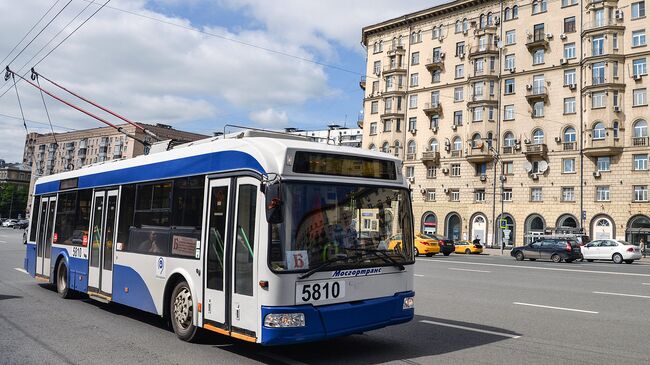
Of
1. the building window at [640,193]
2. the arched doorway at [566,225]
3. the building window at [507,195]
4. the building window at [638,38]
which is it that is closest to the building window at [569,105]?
the building window at [638,38]

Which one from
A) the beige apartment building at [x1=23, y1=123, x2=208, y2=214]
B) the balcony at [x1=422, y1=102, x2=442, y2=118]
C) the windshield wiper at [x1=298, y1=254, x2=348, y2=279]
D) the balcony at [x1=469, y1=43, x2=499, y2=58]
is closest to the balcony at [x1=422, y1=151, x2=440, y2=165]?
the balcony at [x1=422, y1=102, x2=442, y2=118]

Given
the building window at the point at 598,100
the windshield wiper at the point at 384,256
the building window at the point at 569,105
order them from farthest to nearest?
1. the building window at the point at 569,105
2. the building window at the point at 598,100
3. the windshield wiper at the point at 384,256

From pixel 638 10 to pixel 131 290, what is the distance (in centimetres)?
4951

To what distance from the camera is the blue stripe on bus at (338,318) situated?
5633 millimetres

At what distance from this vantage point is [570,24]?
4894 centimetres

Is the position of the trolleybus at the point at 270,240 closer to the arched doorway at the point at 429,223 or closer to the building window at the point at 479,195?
the building window at the point at 479,195

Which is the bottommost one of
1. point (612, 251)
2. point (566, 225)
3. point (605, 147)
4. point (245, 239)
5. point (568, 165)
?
point (612, 251)

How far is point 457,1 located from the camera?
5600 cm

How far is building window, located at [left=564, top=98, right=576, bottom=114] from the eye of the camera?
47963 millimetres

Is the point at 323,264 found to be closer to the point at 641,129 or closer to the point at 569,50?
the point at 641,129

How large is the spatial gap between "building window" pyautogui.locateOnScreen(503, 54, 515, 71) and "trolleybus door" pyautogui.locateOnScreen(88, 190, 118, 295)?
1959 inches

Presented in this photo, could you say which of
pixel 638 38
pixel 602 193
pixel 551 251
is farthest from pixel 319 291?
pixel 638 38

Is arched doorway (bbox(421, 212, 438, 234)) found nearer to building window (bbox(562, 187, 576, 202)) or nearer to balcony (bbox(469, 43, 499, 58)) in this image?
building window (bbox(562, 187, 576, 202))

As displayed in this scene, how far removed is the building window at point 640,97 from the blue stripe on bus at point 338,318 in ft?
150
